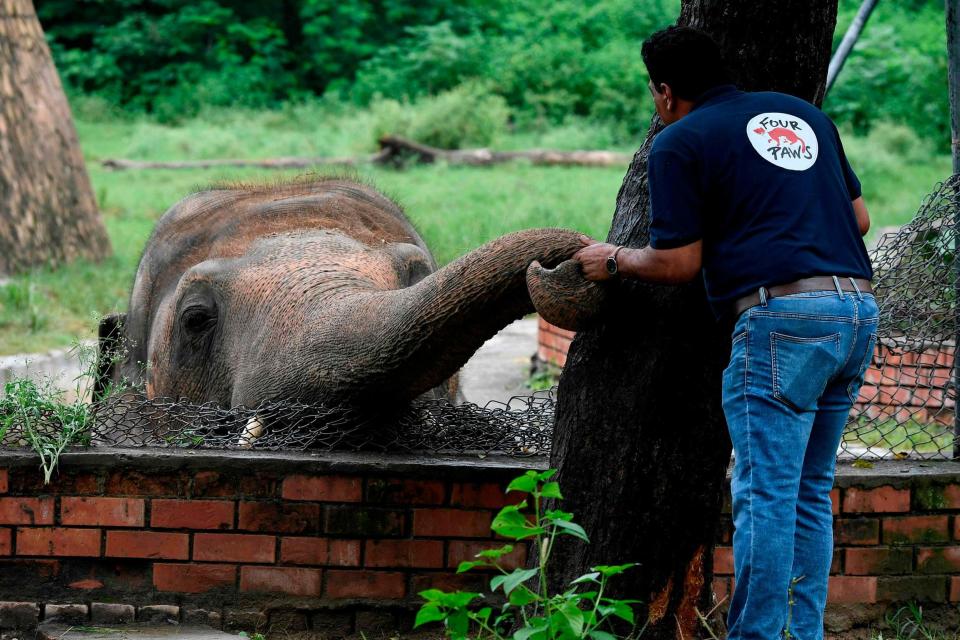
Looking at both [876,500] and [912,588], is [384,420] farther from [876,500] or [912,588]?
[912,588]

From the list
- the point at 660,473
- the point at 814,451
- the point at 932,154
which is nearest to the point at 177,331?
the point at 660,473

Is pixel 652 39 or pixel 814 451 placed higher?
pixel 652 39

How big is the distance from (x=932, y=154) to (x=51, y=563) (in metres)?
22.3

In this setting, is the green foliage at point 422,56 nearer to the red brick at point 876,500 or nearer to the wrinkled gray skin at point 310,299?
the wrinkled gray skin at point 310,299

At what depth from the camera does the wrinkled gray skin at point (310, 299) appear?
11.9ft

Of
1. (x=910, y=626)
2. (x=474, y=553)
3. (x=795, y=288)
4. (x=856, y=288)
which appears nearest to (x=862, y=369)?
(x=856, y=288)

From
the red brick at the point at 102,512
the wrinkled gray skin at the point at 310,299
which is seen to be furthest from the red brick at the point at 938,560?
the red brick at the point at 102,512

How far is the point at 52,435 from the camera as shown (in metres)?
4.09

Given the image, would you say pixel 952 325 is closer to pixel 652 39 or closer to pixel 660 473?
pixel 660 473

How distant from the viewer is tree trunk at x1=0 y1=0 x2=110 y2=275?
1125 cm

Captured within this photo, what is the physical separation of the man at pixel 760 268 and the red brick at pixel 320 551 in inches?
50.9

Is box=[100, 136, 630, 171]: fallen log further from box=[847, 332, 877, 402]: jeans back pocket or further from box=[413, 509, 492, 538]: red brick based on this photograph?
box=[847, 332, 877, 402]: jeans back pocket

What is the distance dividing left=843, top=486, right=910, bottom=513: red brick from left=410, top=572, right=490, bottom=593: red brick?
1.23 metres

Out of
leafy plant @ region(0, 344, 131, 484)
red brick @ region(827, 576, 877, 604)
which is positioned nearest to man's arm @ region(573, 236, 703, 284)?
red brick @ region(827, 576, 877, 604)
